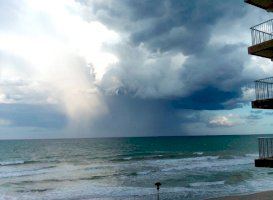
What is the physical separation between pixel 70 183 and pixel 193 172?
53.6 feet

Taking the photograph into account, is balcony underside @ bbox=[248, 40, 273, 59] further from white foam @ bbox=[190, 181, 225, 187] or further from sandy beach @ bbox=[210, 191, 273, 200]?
white foam @ bbox=[190, 181, 225, 187]

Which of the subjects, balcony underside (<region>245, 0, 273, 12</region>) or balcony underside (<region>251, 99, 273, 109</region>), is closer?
balcony underside (<region>251, 99, 273, 109</region>)

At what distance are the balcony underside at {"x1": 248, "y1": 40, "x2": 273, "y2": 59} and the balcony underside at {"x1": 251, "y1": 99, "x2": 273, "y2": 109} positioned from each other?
2262 millimetres

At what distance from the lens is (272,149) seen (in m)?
18.1

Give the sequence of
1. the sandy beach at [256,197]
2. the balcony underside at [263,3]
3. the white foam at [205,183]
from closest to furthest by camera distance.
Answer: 1. the balcony underside at [263,3]
2. the sandy beach at [256,197]
3. the white foam at [205,183]

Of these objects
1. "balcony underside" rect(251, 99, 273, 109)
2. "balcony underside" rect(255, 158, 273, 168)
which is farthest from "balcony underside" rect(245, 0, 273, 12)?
"balcony underside" rect(255, 158, 273, 168)

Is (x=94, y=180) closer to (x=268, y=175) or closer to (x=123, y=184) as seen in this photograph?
(x=123, y=184)

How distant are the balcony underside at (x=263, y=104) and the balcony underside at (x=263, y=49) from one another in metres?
2.26

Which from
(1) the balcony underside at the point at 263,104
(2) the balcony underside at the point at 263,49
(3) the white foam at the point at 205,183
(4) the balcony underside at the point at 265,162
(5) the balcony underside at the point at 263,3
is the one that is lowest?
(3) the white foam at the point at 205,183

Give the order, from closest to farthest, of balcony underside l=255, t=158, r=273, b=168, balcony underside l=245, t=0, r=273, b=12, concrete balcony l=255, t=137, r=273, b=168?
1. balcony underside l=255, t=158, r=273, b=168
2. concrete balcony l=255, t=137, r=273, b=168
3. balcony underside l=245, t=0, r=273, b=12

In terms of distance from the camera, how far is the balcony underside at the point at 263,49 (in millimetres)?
16531

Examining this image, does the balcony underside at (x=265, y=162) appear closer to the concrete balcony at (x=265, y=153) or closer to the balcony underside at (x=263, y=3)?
the concrete balcony at (x=265, y=153)

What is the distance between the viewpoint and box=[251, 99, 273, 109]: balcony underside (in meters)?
16.7

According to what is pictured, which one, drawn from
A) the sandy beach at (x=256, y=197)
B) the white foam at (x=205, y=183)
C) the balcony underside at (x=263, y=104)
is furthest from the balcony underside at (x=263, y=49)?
the white foam at (x=205, y=183)
